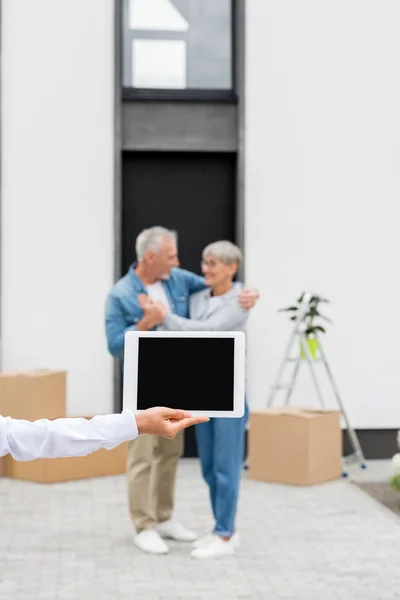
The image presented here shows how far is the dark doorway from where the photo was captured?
8.98 metres

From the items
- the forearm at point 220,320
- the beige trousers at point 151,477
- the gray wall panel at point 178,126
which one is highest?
the gray wall panel at point 178,126

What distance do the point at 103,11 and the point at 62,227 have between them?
1680mm

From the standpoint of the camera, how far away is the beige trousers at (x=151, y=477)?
5.84 metres

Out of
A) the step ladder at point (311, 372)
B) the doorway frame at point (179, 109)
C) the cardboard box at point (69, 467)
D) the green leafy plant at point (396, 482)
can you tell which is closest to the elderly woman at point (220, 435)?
the green leafy plant at point (396, 482)

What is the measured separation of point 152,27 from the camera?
9047mm

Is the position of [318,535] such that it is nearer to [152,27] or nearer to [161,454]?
[161,454]

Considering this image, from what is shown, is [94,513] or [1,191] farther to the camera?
[1,191]

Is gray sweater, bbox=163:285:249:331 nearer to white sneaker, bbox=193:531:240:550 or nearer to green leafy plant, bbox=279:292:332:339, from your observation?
white sneaker, bbox=193:531:240:550

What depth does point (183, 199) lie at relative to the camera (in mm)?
9016

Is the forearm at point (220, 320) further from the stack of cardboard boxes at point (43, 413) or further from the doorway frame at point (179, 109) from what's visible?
the doorway frame at point (179, 109)

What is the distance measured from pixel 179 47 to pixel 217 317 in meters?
3.94

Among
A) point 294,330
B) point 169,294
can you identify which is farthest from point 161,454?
point 294,330

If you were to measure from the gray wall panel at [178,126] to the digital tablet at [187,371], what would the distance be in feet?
17.5

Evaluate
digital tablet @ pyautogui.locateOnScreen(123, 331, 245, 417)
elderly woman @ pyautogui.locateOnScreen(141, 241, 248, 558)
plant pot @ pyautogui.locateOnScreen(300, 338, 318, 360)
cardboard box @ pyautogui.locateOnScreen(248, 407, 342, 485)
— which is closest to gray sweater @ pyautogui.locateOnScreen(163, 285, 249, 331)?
elderly woman @ pyautogui.locateOnScreen(141, 241, 248, 558)
